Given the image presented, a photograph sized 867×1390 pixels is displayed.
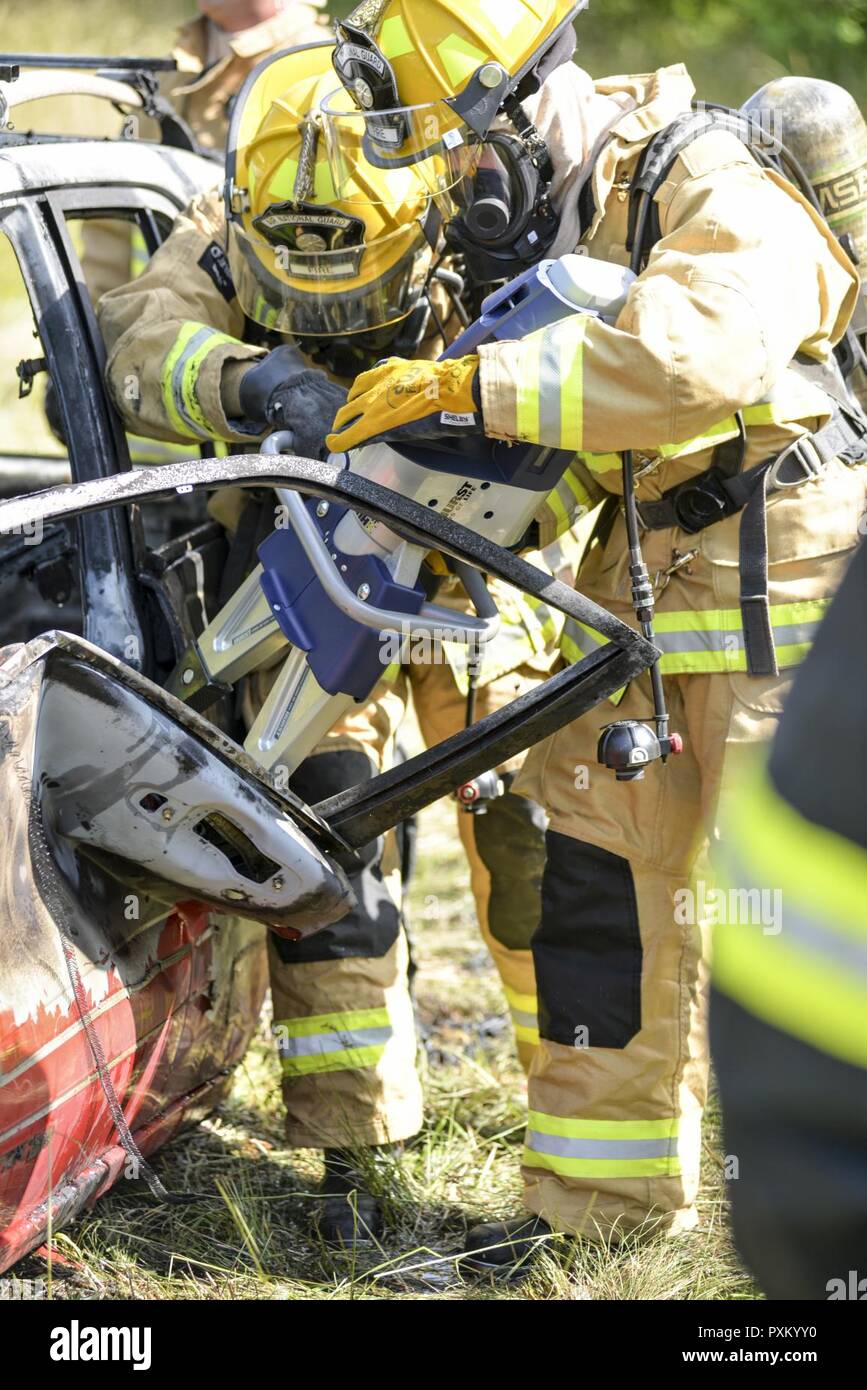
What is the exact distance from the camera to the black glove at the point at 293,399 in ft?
8.58

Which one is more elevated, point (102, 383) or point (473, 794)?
point (102, 383)

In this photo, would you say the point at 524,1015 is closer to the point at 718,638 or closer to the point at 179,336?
the point at 718,638

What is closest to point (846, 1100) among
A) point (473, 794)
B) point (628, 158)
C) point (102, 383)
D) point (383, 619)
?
point (383, 619)

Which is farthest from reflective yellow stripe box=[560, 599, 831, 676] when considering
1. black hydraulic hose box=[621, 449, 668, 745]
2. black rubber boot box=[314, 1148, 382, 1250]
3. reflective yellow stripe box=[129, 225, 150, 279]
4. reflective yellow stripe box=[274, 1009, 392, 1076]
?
reflective yellow stripe box=[129, 225, 150, 279]

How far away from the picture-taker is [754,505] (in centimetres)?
254

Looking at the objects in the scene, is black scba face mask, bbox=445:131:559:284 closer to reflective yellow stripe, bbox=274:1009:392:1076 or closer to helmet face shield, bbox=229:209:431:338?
helmet face shield, bbox=229:209:431:338

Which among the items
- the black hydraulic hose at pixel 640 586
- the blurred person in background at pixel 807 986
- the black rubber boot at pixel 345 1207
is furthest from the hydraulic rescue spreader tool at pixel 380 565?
the blurred person in background at pixel 807 986

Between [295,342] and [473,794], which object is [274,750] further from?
[295,342]

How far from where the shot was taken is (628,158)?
101 inches

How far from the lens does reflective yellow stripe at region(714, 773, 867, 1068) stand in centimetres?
93

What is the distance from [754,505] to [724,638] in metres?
0.23

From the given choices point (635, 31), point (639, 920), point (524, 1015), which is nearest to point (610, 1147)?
point (639, 920)

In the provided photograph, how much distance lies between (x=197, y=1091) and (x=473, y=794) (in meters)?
0.75
